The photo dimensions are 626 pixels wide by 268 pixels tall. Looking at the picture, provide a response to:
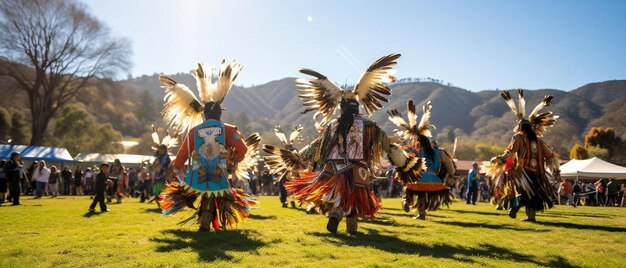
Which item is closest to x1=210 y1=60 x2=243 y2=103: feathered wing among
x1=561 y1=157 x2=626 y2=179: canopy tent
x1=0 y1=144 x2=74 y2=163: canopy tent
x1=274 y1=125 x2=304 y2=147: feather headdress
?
x1=274 y1=125 x2=304 y2=147: feather headdress

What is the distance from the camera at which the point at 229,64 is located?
297 inches

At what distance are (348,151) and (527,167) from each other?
493cm

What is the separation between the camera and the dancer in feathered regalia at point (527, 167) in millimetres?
9750

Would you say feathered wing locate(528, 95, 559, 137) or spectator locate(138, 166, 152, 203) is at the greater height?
feathered wing locate(528, 95, 559, 137)

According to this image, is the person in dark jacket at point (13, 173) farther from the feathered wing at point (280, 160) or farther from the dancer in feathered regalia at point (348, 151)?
the dancer in feathered regalia at point (348, 151)

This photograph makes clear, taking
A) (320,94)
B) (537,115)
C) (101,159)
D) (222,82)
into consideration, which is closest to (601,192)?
(537,115)

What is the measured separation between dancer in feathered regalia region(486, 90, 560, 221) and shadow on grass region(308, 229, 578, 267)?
4.20 meters

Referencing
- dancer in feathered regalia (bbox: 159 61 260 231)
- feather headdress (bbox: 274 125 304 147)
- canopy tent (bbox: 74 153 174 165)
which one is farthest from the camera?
canopy tent (bbox: 74 153 174 165)

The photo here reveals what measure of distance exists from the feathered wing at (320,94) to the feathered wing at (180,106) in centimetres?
173

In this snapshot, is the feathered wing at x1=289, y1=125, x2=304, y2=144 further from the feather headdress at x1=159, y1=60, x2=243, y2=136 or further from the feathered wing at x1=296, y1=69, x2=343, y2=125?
the feathered wing at x1=296, y1=69, x2=343, y2=125

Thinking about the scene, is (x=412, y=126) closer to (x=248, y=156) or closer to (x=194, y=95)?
(x=248, y=156)

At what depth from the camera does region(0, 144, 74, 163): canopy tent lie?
29.2 metres

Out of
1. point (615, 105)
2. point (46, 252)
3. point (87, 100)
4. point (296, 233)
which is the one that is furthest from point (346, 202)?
point (615, 105)

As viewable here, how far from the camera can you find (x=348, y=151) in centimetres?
699
